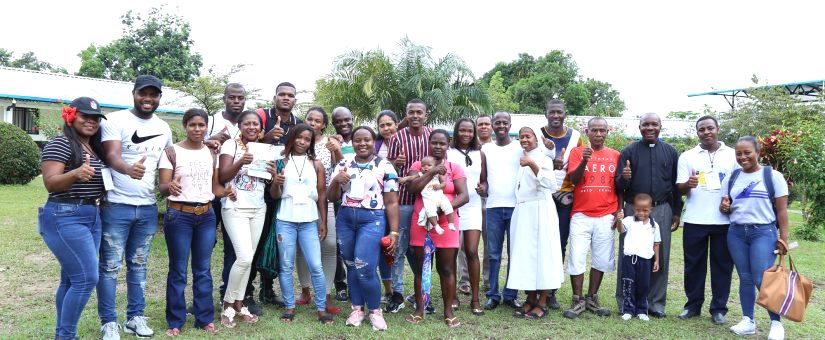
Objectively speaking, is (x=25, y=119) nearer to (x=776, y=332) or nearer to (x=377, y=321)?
(x=377, y=321)

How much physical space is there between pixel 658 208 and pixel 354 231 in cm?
288

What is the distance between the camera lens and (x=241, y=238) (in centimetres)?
482

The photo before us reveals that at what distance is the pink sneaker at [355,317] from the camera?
503 cm

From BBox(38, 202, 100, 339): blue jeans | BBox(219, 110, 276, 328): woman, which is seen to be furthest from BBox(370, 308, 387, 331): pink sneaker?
BBox(38, 202, 100, 339): blue jeans

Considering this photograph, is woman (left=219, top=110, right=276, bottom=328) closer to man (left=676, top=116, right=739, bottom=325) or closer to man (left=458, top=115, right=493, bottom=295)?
man (left=458, top=115, right=493, bottom=295)

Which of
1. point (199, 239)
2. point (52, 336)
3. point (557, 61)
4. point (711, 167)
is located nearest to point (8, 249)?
point (52, 336)

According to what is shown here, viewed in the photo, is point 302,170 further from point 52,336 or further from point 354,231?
point 52,336

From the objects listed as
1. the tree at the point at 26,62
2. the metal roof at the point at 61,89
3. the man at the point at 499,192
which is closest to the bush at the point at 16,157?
the metal roof at the point at 61,89

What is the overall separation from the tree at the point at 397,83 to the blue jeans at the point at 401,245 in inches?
398

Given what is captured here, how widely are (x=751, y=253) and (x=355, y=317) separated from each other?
11.4ft

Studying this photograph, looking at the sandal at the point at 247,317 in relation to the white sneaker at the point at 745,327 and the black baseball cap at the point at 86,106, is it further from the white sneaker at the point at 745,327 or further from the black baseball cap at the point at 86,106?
→ the white sneaker at the point at 745,327

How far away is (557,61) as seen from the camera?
4256 cm

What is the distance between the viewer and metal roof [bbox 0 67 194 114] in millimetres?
21297

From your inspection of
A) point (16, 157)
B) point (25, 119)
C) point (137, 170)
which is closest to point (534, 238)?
point (137, 170)
